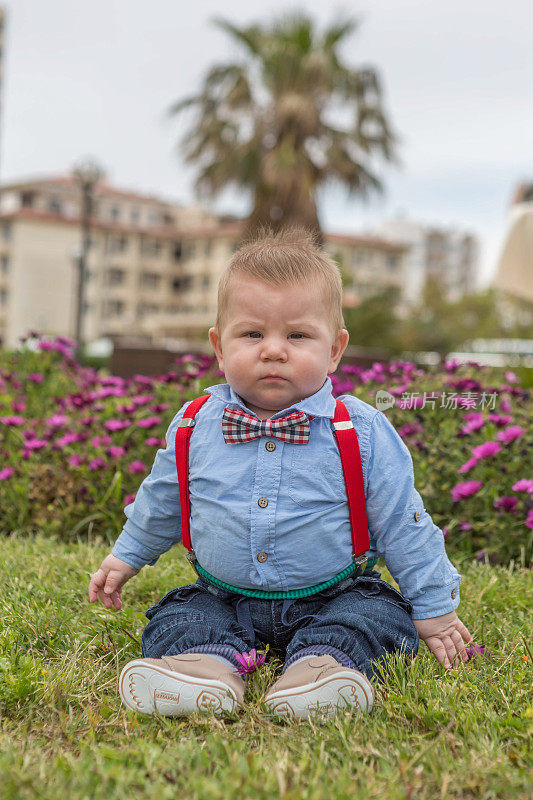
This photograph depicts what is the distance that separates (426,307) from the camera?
40844 millimetres

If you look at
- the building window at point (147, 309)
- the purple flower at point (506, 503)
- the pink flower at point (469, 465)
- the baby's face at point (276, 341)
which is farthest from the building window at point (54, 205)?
the baby's face at point (276, 341)

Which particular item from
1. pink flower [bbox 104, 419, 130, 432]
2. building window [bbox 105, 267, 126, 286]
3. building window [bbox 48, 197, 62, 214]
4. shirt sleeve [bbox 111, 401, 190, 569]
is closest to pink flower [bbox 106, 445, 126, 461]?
pink flower [bbox 104, 419, 130, 432]

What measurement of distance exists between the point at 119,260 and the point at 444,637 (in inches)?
2257

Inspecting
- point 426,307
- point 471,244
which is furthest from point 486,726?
point 471,244

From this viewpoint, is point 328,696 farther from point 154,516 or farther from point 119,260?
point 119,260

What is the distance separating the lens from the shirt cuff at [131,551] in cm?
220

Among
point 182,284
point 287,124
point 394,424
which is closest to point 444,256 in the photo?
point 182,284

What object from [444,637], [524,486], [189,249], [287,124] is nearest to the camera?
[444,637]

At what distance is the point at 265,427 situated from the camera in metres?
2.01

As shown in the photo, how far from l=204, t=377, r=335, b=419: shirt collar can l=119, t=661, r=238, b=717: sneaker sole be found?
26.1 inches

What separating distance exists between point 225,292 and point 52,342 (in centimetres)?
338

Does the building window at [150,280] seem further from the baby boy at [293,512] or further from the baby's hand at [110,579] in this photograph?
the baby boy at [293,512]

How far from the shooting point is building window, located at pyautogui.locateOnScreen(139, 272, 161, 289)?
193 feet

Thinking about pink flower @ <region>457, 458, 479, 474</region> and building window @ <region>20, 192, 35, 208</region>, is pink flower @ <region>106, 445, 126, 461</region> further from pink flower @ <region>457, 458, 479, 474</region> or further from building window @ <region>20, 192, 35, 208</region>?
building window @ <region>20, 192, 35, 208</region>
